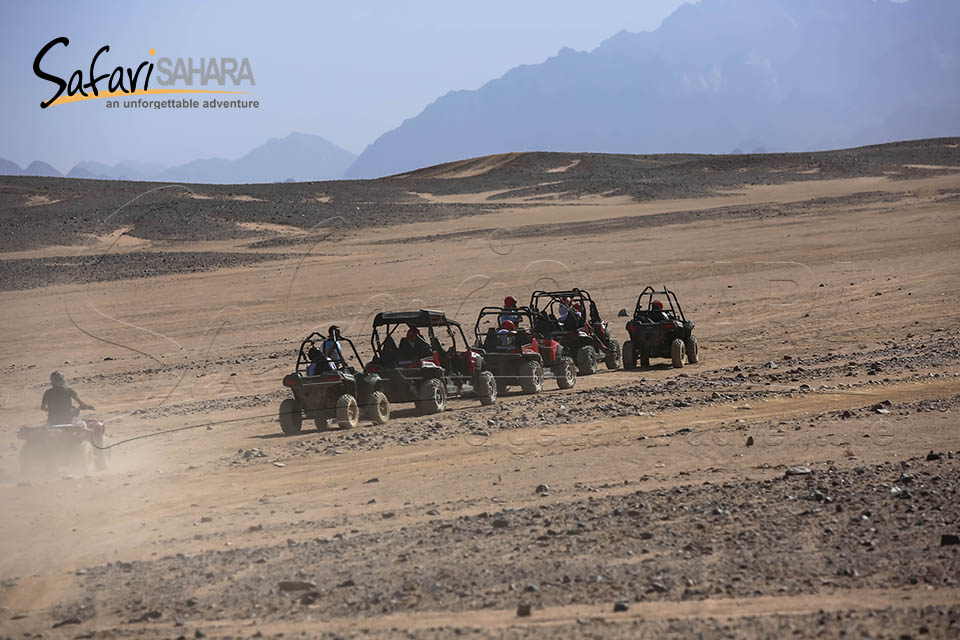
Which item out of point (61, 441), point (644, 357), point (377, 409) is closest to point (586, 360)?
point (644, 357)

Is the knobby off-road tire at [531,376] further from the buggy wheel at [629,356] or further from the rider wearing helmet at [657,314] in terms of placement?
the rider wearing helmet at [657,314]

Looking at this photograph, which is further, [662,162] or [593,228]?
[662,162]

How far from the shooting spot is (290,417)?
626 inches

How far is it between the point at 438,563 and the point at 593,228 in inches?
1859

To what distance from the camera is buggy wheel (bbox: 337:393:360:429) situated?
15.7m

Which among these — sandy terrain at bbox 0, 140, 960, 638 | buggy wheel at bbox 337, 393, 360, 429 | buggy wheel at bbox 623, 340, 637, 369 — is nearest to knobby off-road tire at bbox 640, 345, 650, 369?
buggy wheel at bbox 623, 340, 637, 369

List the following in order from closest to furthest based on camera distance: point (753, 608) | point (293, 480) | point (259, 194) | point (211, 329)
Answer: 1. point (753, 608)
2. point (293, 480)
3. point (211, 329)
4. point (259, 194)

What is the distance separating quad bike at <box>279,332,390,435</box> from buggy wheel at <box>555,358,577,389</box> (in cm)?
435

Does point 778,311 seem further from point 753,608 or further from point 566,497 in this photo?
point 753,608

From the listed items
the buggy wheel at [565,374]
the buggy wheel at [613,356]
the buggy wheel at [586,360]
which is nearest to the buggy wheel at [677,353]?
the buggy wheel at [613,356]

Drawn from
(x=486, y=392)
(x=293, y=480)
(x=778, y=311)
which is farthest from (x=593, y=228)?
(x=293, y=480)

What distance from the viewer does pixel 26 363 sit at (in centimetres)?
2819

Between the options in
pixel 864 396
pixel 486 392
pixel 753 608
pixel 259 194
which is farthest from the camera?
pixel 259 194

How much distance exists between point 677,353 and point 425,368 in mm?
6616
